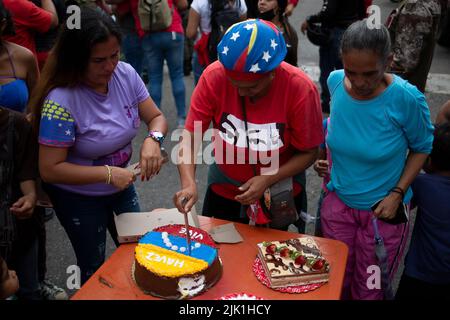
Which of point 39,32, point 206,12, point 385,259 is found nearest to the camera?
point 385,259

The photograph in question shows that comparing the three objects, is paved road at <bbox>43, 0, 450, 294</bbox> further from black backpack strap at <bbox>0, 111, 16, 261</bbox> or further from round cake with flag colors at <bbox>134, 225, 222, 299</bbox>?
round cake with flag colors at <bbox>134, 225, 222, 299</bbox>

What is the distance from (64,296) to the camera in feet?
9.45

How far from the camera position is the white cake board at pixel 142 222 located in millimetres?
2100

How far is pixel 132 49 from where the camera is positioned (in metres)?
5.30

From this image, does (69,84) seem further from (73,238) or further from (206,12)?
(206,12)

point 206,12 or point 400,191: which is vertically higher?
point 206,12

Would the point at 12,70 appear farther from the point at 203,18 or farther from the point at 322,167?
the point at 203,18

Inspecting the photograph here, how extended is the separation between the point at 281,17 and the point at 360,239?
7.63ft

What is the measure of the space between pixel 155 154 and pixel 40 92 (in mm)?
567

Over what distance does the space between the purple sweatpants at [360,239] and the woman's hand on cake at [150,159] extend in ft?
2.78

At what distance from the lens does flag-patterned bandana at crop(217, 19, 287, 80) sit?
1853mm

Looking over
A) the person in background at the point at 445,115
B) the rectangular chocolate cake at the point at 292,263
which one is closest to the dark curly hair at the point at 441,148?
the person in background at the point at 445,115
